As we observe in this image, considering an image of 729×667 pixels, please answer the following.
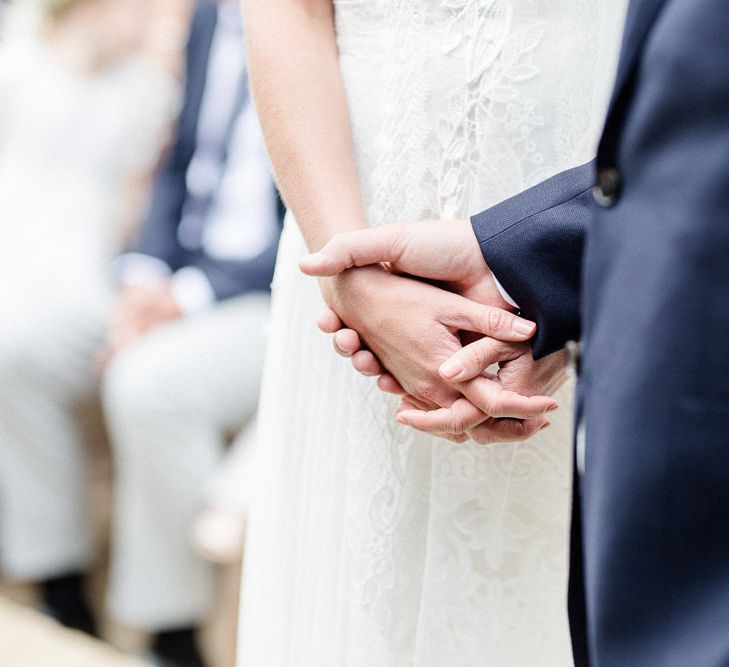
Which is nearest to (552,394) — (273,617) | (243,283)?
(273,617)

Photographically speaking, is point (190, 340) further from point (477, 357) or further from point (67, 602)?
point (477, 357)

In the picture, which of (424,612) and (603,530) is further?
(424,612)

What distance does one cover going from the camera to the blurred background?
2.01 m

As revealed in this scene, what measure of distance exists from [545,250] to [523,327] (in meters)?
0.06

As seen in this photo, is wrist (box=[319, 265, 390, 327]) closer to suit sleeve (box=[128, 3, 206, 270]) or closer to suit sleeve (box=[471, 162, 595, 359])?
suit sleeve (box=[471, 162, 595, 359])

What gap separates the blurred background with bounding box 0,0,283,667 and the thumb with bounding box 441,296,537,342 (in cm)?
104

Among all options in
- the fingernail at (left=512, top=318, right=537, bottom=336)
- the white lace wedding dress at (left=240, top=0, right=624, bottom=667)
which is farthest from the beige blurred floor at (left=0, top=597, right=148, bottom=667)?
the fingernail at (left=512, top=318, right=537, bottom=336)

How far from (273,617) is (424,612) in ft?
0.55

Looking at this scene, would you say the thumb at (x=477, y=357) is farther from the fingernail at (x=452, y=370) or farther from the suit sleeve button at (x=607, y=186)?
the suit sleeve button at (x=607, y=186)

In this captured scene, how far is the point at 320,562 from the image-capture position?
958mm

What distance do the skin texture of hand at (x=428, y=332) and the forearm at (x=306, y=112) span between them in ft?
0.23

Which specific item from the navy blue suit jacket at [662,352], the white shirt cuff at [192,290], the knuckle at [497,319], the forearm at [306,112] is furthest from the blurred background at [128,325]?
the navy blue suit jacket at [662,352]

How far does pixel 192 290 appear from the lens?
2105 mm

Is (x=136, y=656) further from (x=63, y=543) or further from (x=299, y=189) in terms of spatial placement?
(x=299, y=189)
